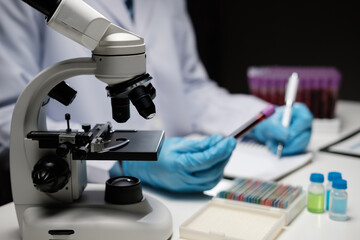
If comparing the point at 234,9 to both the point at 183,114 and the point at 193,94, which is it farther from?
the point at 183,114

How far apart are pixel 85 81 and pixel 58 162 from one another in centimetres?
57

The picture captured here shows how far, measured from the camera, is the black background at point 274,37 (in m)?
2.76

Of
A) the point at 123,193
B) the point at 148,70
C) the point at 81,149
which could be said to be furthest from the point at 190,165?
the point at 148,70

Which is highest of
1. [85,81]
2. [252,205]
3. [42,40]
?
[42,40]

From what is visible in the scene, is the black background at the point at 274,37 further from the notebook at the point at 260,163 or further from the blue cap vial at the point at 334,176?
the blue cap vial at the point at 334,176

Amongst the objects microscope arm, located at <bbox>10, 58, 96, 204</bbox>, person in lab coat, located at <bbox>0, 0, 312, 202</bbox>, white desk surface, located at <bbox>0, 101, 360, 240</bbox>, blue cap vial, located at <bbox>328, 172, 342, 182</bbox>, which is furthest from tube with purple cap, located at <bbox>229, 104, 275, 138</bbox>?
microscope arm, located at <bbox>10, 58, 96, 204</bbox>

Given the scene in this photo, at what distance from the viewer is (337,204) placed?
43.9 inches

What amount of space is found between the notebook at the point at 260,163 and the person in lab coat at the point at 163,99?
55 millimetres

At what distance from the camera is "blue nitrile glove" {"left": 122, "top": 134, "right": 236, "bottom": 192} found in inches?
47.1

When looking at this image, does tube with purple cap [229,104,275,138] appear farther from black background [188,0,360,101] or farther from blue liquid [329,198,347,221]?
black background [188,0,360,101]

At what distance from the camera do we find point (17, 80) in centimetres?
129

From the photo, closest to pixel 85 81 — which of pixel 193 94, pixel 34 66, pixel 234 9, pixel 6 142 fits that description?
pixel 34 66

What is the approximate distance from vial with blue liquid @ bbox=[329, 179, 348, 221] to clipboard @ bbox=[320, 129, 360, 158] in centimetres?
56

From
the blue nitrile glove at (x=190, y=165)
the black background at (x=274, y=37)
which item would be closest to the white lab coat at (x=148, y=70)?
the blue nitrile glove at (x=190, y=165)
